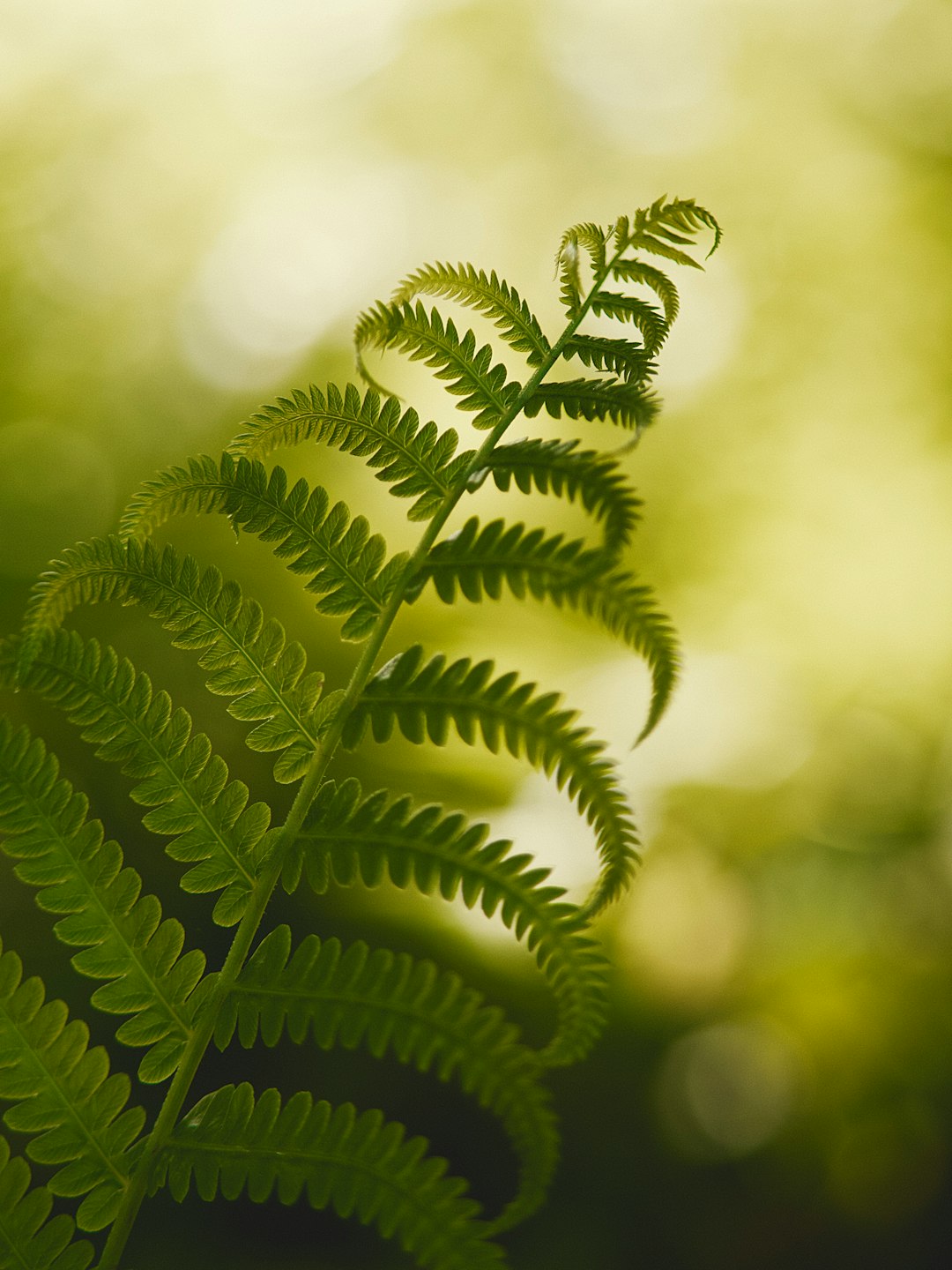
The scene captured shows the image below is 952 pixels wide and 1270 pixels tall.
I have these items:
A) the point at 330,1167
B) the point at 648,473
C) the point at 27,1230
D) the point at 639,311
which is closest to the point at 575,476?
the point at 639,311

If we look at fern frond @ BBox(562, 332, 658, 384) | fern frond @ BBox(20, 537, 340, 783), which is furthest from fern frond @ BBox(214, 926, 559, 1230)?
fern frond @ BBox(562, 332, 658, 384)

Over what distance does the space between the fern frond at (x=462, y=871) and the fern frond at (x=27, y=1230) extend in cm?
23

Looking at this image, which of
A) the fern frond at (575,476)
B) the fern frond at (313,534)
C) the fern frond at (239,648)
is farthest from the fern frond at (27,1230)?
the fern frond at (575,476)

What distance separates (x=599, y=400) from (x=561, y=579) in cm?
15

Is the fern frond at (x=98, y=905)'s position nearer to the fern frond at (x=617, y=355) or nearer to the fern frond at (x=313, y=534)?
the fern frond at (x=313, y=534)

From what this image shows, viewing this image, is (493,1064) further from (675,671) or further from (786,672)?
(786,672)

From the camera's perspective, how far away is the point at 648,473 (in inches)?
129

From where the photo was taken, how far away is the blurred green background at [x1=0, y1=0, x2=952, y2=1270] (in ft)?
7.59

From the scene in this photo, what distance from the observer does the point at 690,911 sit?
110 inches

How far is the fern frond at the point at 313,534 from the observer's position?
65 cm

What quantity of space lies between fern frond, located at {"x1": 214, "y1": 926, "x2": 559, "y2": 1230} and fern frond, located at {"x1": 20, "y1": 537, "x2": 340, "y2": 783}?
0.41 ft

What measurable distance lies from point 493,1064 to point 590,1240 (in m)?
2.03

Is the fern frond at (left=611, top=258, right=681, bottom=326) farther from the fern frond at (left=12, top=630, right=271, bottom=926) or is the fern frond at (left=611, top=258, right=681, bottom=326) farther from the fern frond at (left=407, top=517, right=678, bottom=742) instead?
the fern frond at (left=12, top=630, right=271, bottom=926)

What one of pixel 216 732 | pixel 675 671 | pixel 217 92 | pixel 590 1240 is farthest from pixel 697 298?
pixel 675 671
